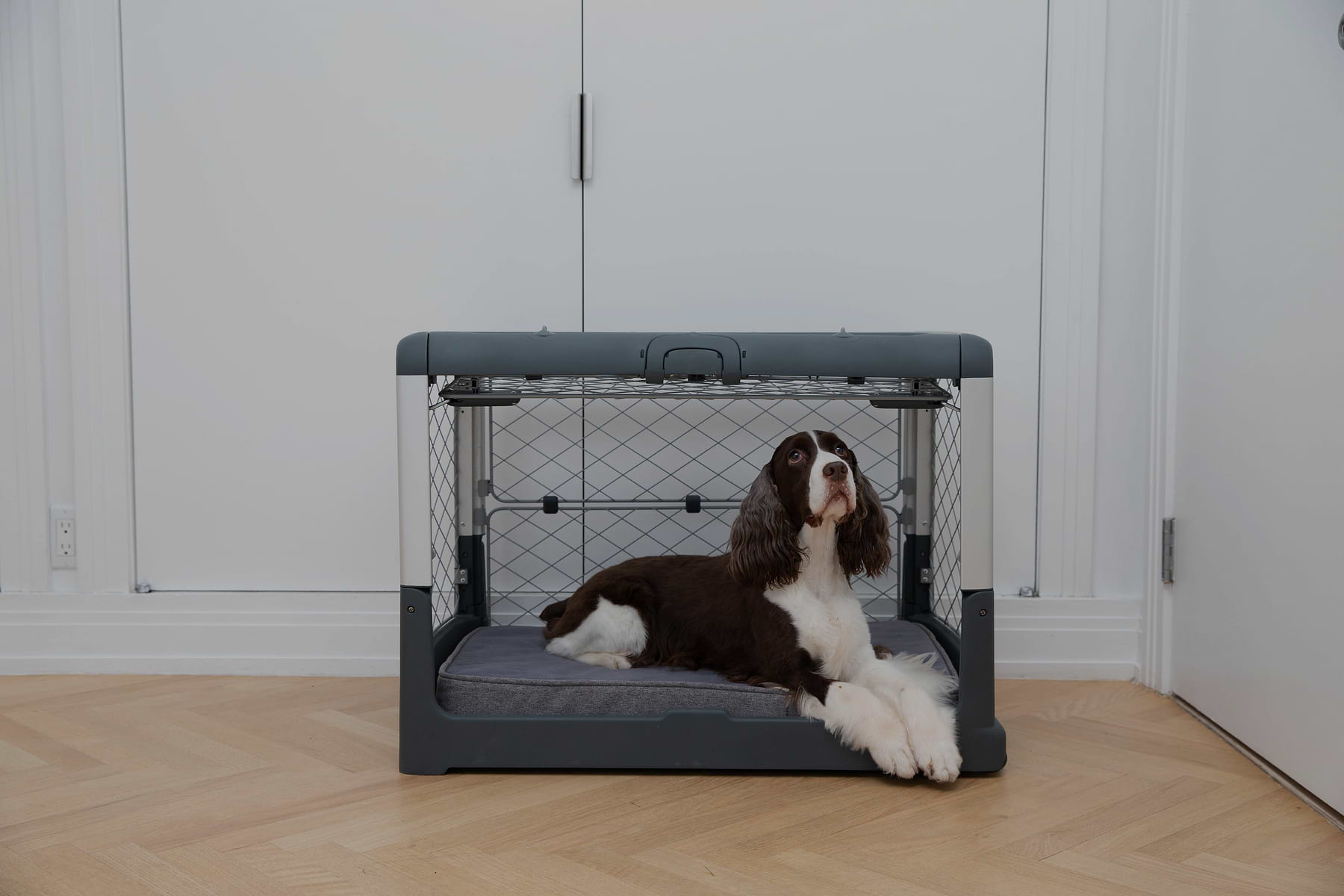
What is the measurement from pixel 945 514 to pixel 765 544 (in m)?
0.70

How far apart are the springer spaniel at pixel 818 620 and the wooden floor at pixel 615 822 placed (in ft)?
0.33

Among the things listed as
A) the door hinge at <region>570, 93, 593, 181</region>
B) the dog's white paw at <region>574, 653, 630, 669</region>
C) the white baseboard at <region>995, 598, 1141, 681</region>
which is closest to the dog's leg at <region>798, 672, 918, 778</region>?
the dog's white paw at <region>574, 653, 630, 669</region>

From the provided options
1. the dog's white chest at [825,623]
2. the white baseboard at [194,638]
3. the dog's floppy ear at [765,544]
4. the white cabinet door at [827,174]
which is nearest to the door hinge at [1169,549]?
the white cabinet door at [827,174]

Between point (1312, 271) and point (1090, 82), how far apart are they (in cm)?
85

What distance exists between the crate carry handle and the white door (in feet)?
3.01

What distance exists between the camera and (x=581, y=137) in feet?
7.39

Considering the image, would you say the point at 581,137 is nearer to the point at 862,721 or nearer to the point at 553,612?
the point at 553,612

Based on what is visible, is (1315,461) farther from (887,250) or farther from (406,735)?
(406,735)

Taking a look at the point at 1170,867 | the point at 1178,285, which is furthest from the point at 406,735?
the point at 1178,285

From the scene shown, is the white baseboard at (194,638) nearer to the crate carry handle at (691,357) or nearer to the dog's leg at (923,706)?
the crate carry handle at (691,357)

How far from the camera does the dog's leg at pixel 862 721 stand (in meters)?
1.56

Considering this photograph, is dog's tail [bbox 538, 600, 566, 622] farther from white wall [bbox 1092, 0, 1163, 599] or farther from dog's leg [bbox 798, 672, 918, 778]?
white wall [bbox 1092, 0, 1163, 599]

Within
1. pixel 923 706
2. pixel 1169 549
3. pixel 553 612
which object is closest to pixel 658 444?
pixel 553 612

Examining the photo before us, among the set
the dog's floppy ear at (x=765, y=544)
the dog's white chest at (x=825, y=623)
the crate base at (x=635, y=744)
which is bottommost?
the crate base at (x=635, y=744)
